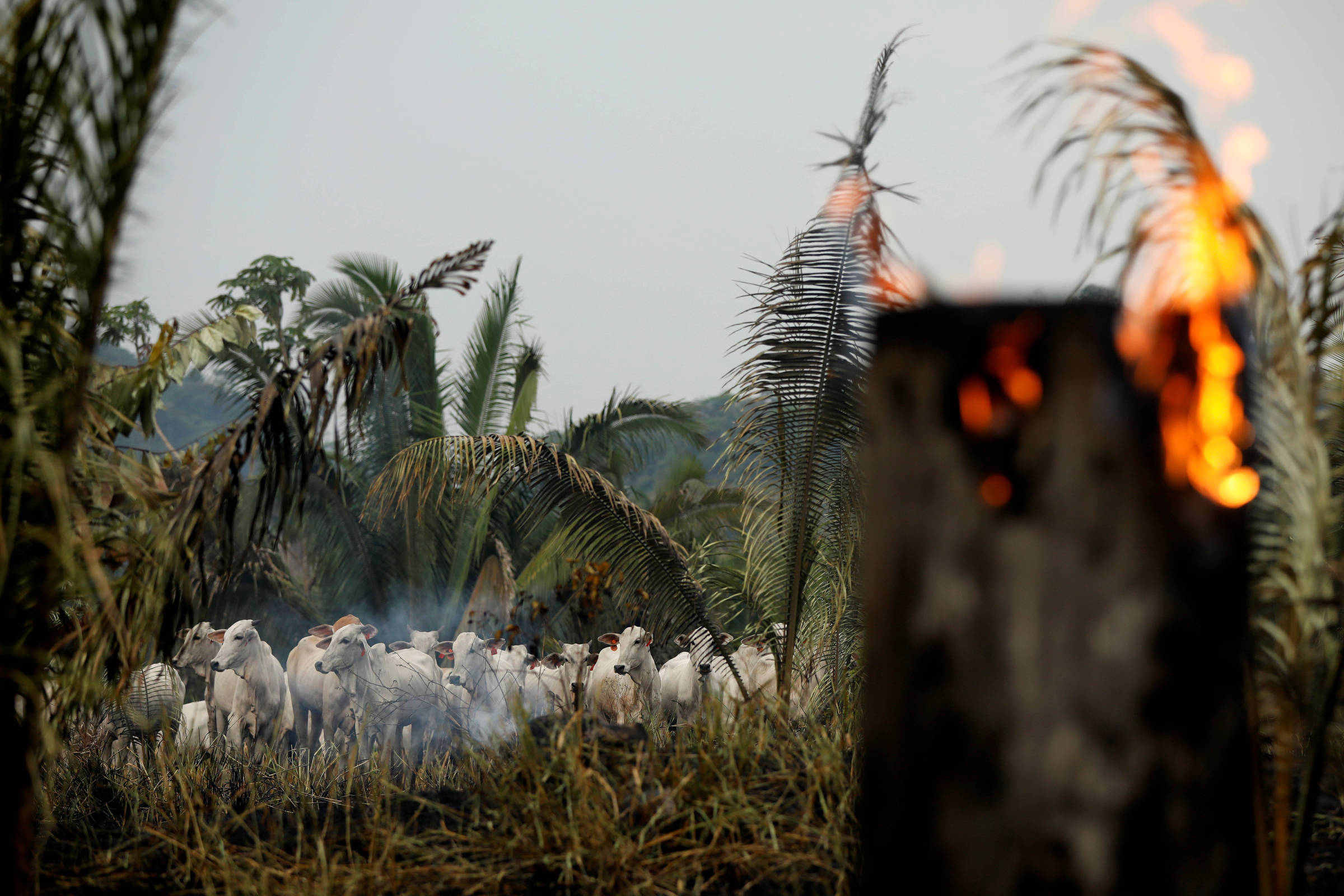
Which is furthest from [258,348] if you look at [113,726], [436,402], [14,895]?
[14,895]

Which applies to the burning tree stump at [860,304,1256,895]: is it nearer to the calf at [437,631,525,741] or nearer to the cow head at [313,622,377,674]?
the calf at [437,631,525,741]

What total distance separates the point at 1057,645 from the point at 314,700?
25.6 feet

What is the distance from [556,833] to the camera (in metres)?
2.66

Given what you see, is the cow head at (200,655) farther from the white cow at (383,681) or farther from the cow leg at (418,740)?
the cow leg at (418,740)

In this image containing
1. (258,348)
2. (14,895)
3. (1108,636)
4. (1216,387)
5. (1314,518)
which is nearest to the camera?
(1108,636)

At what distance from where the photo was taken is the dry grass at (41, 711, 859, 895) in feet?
8.43

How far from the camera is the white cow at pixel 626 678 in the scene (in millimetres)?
7438

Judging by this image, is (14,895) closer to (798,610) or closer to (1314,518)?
(1314,518)

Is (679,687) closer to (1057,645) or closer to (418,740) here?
(418,740)

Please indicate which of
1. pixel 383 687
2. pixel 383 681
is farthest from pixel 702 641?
pixel 383 681

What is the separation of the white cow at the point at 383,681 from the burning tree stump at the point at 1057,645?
628 cm

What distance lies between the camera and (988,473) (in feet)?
5.05

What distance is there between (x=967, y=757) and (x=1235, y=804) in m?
0.48

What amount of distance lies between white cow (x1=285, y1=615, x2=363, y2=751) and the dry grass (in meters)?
4.03
